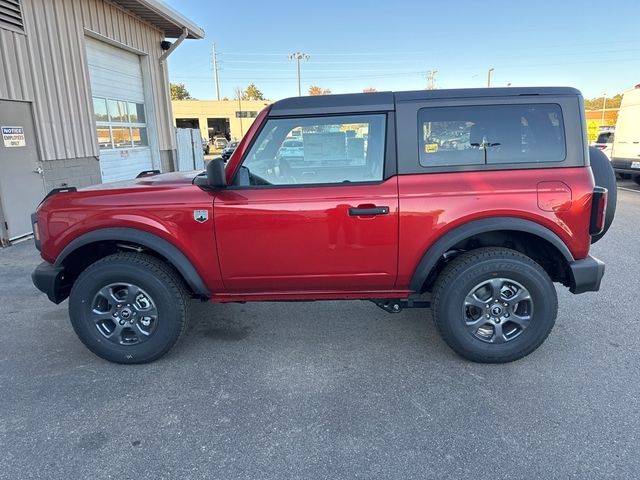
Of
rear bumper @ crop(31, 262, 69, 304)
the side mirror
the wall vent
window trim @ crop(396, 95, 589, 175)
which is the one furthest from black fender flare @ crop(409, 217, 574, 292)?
the wall vent

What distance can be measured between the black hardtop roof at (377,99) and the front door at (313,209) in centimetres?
6

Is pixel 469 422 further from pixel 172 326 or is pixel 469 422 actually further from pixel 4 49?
pixel 4 49

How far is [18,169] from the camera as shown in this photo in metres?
6.93

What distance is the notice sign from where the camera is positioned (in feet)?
21.8

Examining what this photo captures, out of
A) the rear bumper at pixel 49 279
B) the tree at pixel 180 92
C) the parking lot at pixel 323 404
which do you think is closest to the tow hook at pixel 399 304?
the parking lot at pixel 323 404

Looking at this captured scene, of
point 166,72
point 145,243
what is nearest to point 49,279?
point 145,243

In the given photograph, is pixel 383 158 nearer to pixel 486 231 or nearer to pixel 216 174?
pixel 486 231

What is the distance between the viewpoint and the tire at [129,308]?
318 centimetres

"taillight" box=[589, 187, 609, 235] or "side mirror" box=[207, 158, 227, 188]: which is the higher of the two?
"side mirror" box=[207, 158, 227, 188]

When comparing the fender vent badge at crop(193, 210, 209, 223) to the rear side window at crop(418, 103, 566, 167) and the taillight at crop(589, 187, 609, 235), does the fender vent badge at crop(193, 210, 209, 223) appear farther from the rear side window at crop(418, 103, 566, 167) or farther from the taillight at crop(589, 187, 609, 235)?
the taillight at crop(589, 187, 609, 235)

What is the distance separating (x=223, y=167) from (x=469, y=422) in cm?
225

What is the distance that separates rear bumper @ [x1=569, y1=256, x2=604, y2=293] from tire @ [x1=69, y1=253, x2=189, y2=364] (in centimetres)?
285

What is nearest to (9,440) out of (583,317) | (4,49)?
(583,317)

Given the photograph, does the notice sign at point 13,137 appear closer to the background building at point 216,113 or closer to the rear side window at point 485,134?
the rear side window at point 485,134
